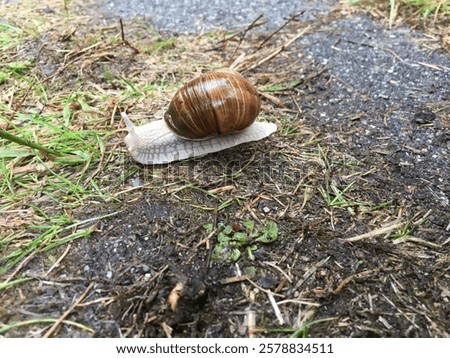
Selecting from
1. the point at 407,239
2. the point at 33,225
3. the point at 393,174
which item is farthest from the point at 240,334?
the point at 393,174

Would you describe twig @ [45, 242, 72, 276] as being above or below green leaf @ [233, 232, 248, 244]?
above

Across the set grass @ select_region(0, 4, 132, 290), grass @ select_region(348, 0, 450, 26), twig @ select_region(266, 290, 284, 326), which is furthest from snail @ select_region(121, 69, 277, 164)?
grass @ select_region(348, 0, 450, 26)

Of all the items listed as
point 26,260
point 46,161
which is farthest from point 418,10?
point 26,260

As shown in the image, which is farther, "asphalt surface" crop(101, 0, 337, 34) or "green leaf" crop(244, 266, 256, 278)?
"asphalt surface" crop(101, 0, 337, 34)

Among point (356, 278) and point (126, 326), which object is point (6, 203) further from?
point (356, 278)

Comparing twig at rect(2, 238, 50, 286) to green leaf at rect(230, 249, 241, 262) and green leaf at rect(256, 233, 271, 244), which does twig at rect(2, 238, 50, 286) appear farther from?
green leaf at rect(256, 233, 271, 244)

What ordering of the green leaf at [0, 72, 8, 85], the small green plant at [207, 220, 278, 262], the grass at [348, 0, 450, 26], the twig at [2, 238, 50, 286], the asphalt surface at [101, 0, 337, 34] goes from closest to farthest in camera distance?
the twig at [2, 238, 50, 286] → the small green plant at [207, 220, 278, 262] → the green leaf at [0, 72, 8, 85] → the grass at [348, 0, 450, 26] → the asphalt surface at [101, 0, 337, 34]
